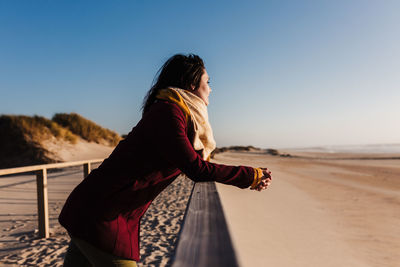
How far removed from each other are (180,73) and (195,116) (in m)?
0.29

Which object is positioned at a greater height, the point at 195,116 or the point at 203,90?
the point at 203,90

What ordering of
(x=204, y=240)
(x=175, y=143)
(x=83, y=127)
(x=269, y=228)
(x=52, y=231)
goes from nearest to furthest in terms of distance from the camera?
(x=204, y=240) < (x=175, y=143) < (x=52, y=231) < (x=269, y=228) < (x=83, y=127)

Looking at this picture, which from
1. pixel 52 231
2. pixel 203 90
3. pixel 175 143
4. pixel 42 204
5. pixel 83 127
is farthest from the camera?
pixel 83 127

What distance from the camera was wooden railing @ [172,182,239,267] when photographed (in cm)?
80

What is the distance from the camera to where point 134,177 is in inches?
50.2

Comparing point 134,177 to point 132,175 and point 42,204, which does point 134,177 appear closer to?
point 132,175

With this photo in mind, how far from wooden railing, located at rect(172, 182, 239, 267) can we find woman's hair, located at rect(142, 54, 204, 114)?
0.68 meters

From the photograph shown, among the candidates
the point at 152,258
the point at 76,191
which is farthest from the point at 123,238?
the point at 152,258

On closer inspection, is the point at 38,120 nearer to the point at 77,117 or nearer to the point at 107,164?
the point at 77,117

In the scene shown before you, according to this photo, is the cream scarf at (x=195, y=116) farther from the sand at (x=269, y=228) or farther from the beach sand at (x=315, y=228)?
the beach sand at (x=315, y=228)

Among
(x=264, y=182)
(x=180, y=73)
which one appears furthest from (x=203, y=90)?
(x=264, y=182)

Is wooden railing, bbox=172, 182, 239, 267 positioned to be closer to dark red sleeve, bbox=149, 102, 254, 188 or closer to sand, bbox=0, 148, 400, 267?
dark red sleeve, bbox=149, 102, 254, 188

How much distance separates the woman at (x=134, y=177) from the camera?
122 centimetres

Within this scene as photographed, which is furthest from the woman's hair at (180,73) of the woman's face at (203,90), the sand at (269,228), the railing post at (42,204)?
the railing post at (42,204)
